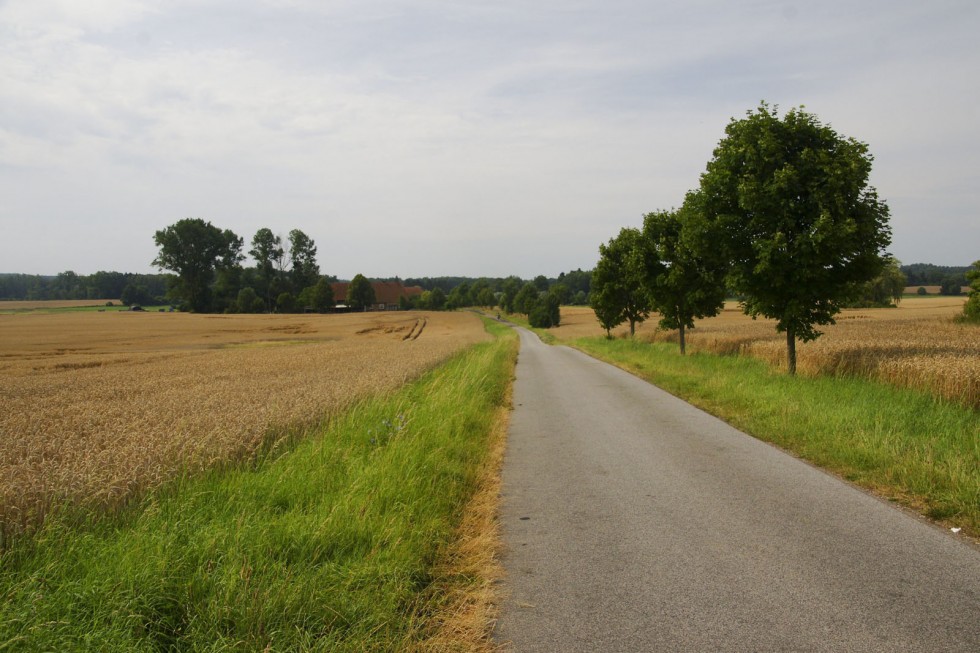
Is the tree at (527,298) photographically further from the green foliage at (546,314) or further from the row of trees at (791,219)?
the row of trees at (791,219)

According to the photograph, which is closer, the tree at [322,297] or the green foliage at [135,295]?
the tree at [322,297]

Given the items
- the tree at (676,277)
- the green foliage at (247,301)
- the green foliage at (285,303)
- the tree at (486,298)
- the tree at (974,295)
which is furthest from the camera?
the tree at (486,298)

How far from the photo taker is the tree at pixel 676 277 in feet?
90.0

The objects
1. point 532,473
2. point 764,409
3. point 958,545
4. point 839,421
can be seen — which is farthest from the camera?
point 764,409

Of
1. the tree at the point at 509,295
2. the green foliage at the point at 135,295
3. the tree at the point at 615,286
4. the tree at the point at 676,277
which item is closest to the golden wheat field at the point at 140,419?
the tree at the point at 676,277

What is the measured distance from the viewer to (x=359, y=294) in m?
117

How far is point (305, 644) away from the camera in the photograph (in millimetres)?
3359

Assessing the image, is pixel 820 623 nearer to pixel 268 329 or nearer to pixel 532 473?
pixel 532 473

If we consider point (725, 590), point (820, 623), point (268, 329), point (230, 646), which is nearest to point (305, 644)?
point (230, 646)

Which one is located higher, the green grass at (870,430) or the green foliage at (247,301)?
the green foliage at (247,301)

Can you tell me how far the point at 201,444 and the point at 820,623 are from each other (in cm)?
618

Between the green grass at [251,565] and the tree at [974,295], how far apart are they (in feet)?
117

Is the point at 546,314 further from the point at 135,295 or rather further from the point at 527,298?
the point at 135,295

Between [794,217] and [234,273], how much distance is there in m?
102
